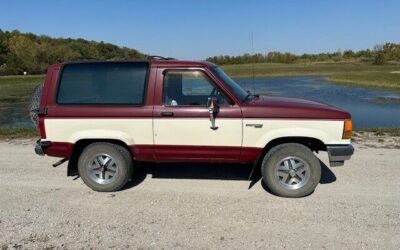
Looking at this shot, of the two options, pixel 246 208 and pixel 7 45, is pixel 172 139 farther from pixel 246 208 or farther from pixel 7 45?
pixel 7 45

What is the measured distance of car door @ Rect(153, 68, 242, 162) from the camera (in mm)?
5625

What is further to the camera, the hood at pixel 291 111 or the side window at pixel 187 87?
the side window at pixel 187 87

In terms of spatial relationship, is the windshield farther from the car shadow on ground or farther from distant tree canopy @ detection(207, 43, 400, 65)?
distant tree canopy @ detection(207, 43, 400, 65)

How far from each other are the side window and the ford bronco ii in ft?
0.05

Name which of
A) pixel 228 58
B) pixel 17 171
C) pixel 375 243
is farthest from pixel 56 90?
pixel 228 58

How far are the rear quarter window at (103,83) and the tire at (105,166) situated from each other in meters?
0.71

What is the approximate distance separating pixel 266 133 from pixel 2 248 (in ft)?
11.5

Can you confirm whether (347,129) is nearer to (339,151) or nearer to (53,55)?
(339,151)

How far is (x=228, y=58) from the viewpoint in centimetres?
11906

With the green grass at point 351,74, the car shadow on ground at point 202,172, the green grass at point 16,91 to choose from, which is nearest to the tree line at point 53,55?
the green grass at point 351,74

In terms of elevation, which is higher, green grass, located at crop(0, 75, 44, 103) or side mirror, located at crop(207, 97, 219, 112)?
side mirror, located at crop(207, 97, 219, 112)

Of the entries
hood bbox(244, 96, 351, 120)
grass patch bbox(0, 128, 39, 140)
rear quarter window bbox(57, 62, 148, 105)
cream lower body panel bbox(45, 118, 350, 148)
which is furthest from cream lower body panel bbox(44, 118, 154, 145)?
grass patch bbox(0, 128, 39, 140)

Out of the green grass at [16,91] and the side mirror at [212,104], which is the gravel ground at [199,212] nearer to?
the side mirror at [212,104]

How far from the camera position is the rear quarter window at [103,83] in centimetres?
583
